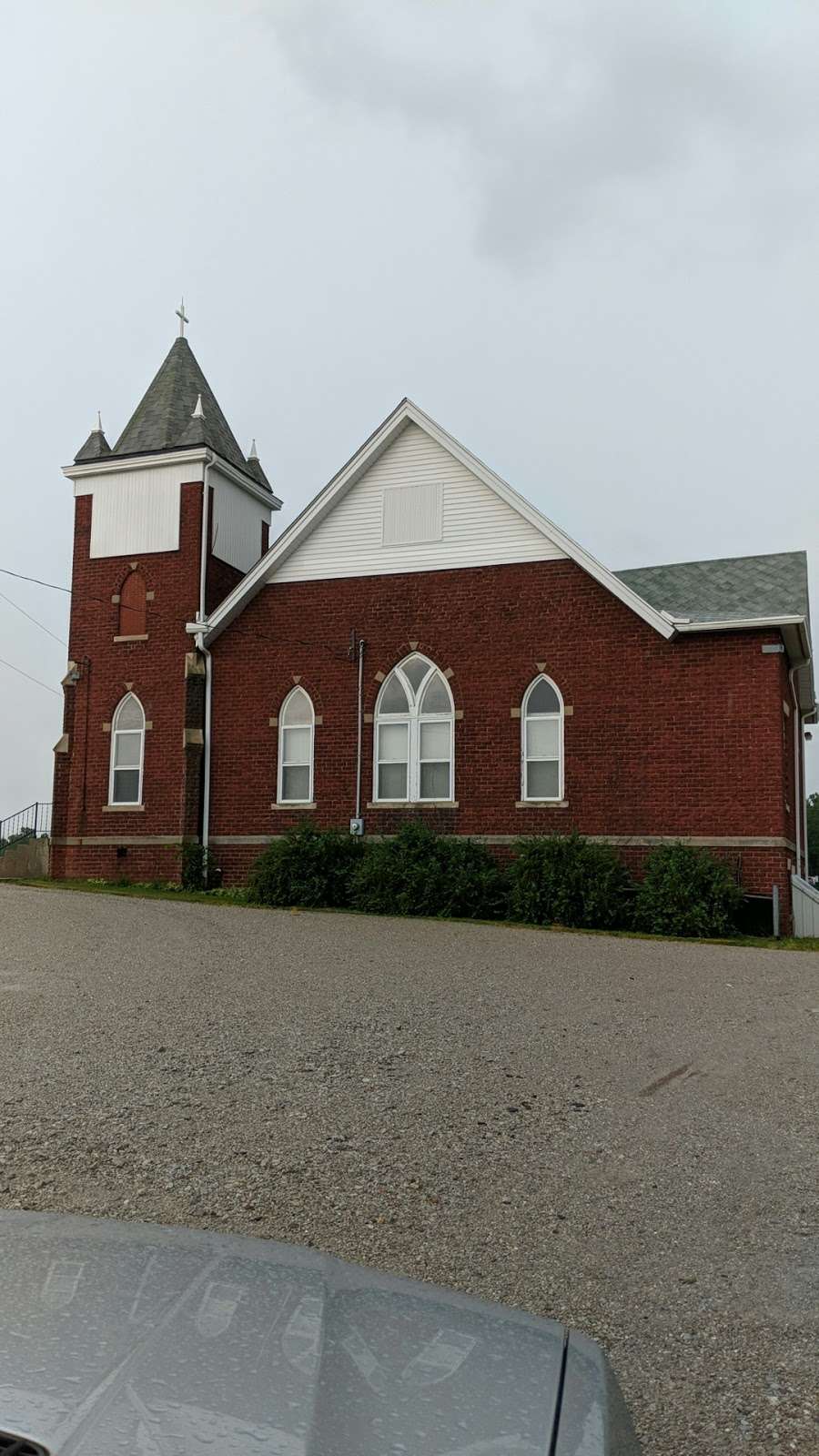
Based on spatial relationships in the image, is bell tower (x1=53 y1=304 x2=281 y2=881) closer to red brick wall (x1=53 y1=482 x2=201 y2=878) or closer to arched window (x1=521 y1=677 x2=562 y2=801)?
red brick wall (x1=53 y1=482 x2=201 y2=878)

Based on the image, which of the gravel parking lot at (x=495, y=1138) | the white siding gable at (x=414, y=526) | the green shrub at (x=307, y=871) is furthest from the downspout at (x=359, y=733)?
the gravel parking lot at (x=495, y=1138)

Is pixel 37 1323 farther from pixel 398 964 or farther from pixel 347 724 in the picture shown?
pixel 347 724

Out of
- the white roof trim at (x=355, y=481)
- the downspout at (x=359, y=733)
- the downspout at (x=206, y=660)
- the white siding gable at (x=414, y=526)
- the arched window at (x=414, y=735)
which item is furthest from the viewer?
the downspout at (x=206, y=660)

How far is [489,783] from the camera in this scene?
21328 mm

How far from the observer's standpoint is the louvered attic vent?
155 centimetres

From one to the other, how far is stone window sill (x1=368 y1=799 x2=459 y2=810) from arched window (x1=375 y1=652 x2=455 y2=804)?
7 centimetres

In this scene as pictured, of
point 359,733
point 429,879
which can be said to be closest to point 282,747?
point 359,733

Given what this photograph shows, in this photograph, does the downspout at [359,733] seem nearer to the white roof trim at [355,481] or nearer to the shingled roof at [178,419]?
the white roof trim at [355,481]

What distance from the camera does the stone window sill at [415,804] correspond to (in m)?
21.6

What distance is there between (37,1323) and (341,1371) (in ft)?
1.65

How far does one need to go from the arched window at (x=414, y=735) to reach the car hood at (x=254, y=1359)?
19.4 meters

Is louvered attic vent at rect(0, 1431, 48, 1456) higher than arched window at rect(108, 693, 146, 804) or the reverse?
the reverse

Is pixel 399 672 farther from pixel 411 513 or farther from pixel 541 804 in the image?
pixel 541 804

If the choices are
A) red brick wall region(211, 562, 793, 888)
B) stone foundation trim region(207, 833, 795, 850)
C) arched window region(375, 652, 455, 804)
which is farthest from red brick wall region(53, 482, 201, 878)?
stone foundation trim region(207, 833, 795, 850)
